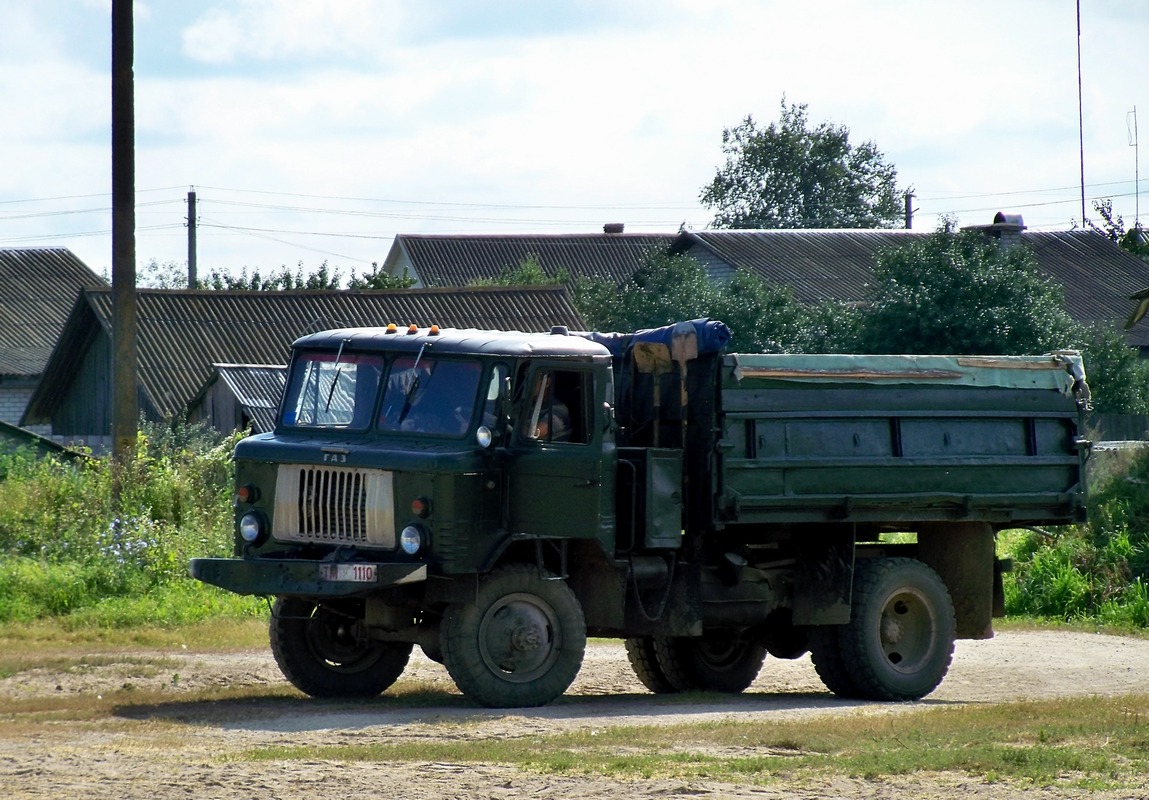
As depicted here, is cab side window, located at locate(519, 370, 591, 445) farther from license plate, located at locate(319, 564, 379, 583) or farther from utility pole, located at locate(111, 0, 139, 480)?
utility pole, located at locate(111, 0, 139, 480)

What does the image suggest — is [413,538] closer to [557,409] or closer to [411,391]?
[411,391]

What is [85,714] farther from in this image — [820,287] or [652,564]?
[820,287]

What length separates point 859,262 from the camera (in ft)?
184

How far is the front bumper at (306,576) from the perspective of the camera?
36.1 ft

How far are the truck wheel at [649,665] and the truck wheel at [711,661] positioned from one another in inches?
1.9

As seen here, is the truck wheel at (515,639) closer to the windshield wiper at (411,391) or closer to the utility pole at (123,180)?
the windshield wiper at (411,391)

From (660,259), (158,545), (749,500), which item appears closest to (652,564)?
(749,500)

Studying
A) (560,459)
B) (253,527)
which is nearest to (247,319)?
(253,527)

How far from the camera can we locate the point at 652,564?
12.4m

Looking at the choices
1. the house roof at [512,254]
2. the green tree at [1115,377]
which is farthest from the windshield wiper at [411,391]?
the house roof at [512,254]

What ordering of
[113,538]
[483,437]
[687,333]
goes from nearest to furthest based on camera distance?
[483,437] < [687,333] < [113,538]

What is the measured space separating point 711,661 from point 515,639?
3123mm

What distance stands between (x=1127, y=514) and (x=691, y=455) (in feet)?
35.2

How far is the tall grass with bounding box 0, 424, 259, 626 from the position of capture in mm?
17109
